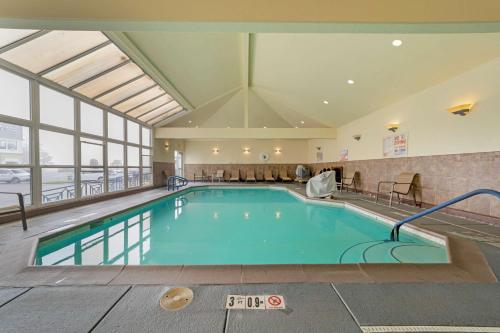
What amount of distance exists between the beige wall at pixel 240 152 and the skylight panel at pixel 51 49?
900 cm

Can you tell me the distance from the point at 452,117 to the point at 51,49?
282 inches

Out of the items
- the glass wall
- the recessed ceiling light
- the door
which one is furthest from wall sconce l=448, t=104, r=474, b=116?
the door

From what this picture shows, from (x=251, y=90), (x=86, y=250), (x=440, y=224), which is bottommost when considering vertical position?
(x=86, y=250)

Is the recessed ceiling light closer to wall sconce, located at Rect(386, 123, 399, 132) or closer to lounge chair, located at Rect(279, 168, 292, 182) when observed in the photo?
wall sconce, located at Rect(386, 123, 399, 132)

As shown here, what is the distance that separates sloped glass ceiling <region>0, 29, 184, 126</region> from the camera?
3.36 meters

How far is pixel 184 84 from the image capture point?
6.58 meters

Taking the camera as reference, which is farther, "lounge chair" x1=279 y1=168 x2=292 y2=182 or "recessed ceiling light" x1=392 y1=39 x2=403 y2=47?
"lounge chair" x1=279 y1=168 x2=292 y2=182

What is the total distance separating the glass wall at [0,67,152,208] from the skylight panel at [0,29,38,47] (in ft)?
2.38

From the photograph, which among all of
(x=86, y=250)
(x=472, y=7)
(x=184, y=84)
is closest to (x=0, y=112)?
(x=86, y=250)

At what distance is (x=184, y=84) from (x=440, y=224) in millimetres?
6651

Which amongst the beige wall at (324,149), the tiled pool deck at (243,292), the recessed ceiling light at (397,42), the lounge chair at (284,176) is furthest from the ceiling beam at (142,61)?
the lounge chair at (284,176)

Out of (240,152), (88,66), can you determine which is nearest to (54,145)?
(88,66)

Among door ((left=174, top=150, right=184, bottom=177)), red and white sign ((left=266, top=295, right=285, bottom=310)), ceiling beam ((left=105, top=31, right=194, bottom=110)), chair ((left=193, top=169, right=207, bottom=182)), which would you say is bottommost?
red and white sign ((left=266, top=295, right=285, bottom=310))

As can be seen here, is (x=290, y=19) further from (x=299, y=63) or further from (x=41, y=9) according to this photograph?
(x=299, y=63)
